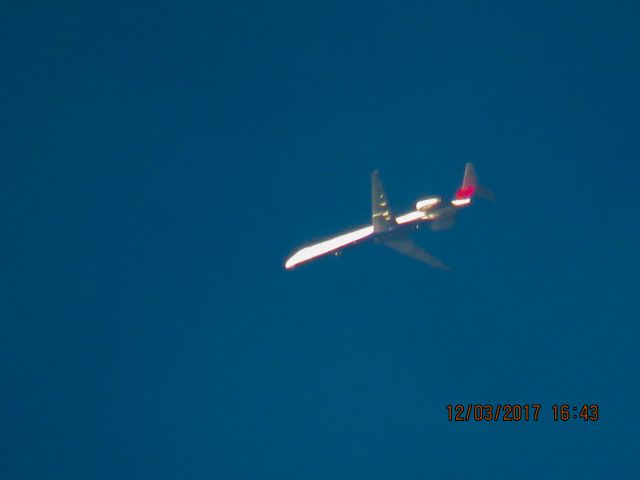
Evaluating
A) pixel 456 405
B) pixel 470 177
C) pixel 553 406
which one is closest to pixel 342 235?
pixel 470 177

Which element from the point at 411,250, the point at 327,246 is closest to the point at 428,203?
the point at 411,250

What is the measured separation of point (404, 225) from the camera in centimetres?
4891

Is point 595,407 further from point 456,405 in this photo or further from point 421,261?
point 421,261

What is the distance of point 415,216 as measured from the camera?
4988cm

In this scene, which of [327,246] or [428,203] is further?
[327,246]

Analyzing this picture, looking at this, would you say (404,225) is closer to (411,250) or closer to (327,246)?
(411,250)

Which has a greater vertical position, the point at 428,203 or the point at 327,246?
the point at 428,203

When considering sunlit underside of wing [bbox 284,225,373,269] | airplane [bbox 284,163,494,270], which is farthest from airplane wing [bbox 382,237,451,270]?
sunlit underside of wing [bbox 284,225,373,269]

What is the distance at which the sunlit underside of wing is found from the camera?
48812mm

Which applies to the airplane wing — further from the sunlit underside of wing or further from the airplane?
the sunlit underside of wing

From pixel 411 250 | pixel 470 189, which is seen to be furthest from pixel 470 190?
pixel 411 250

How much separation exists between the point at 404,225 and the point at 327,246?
536 cm

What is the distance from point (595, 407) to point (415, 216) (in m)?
18.6

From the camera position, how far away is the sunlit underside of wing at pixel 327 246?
48.8m
